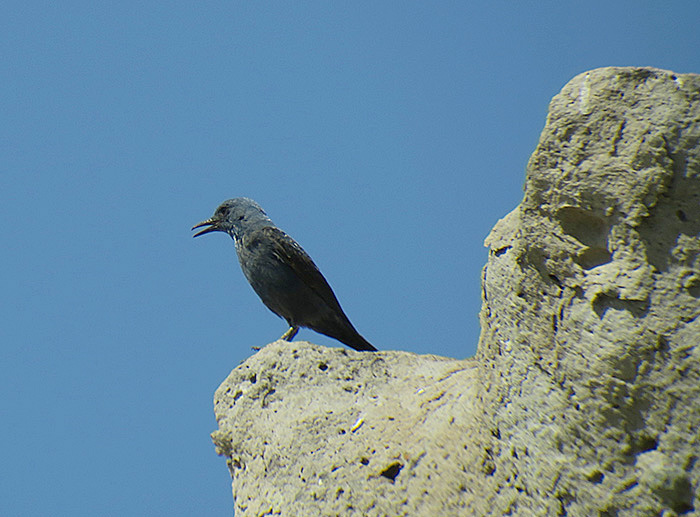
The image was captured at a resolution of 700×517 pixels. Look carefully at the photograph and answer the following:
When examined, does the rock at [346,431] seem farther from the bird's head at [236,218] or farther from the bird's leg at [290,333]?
the bird's head at [236,218]

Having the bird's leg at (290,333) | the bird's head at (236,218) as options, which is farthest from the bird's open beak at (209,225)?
the bird's leg at (290,333)

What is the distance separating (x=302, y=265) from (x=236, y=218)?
100cm

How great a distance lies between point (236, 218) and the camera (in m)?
7.32

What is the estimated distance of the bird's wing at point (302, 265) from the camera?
6.75 m

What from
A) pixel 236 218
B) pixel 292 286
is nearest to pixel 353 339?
pixel 292 286

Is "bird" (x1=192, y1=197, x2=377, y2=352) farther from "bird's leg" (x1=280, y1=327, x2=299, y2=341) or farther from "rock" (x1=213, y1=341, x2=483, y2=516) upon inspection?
"rock" (x1=213, y1=341, x2=483, y2=516)

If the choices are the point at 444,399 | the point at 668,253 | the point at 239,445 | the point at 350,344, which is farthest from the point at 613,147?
the point at 350,344

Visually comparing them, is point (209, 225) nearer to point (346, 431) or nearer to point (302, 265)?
point (302, 265)

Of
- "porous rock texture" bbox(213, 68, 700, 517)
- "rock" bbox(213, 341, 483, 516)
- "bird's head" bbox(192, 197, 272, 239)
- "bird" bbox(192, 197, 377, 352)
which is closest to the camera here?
"porous rock texture" bbox(213, 68, 700, 517)

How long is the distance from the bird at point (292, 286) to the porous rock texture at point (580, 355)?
2.97m

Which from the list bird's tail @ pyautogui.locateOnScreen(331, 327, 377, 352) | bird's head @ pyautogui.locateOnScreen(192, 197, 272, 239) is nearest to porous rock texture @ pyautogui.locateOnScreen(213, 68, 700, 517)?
bird's tail @ pyautogui.locateOnScreen(331, 327, 377, 352)

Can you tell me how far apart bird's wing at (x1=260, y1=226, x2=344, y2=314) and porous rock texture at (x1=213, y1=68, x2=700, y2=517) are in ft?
9.99

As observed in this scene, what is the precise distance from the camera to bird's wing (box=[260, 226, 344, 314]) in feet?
22.1

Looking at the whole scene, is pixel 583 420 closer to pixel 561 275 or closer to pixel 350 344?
pixel 561 275
